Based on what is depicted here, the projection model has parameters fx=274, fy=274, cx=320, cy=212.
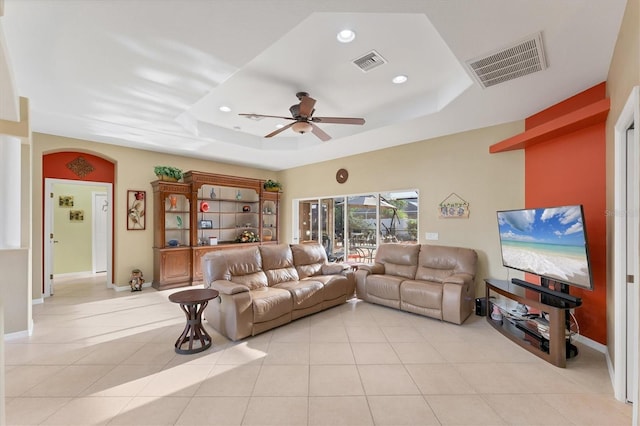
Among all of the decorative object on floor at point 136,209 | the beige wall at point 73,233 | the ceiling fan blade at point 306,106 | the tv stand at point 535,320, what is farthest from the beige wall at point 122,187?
the tv stand at point 535,320

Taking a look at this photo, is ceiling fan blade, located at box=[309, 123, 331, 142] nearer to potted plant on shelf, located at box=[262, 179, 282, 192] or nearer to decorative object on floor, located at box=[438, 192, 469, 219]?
decorative object on floor, located at box=[438, 192, 469, 219]

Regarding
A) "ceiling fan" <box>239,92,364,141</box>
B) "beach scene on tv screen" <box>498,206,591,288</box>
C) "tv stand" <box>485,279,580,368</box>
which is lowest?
"tv stand" <box>485,279,580,368</box>

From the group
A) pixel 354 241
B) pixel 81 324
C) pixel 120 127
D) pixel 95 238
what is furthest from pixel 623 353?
pixel 95 238

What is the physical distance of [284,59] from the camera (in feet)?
9.26

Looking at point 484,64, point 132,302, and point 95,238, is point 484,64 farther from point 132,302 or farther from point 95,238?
point 95,238

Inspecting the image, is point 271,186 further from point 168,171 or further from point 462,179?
point 462,179

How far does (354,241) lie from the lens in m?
6.16

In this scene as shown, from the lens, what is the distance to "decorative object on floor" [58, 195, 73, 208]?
652cm

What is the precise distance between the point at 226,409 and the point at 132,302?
3568 mm

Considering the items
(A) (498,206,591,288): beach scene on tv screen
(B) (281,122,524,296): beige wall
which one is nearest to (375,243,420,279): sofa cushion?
(B) (281,122,524,296): beige wall

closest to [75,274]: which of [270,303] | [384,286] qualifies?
[270,303]

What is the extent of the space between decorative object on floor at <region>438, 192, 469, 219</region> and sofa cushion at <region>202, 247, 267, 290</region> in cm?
315

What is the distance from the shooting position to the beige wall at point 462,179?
4.06m

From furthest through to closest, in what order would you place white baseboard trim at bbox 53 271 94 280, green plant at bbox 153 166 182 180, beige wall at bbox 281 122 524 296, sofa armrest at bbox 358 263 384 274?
1. white baseboard trim at bbox 53 271 94 280
2. green plant at bbox 153 166 182 180
3. sofa armrest at bbox 358 263 384 274
4. beige wall at bbox 281 122 524 296
